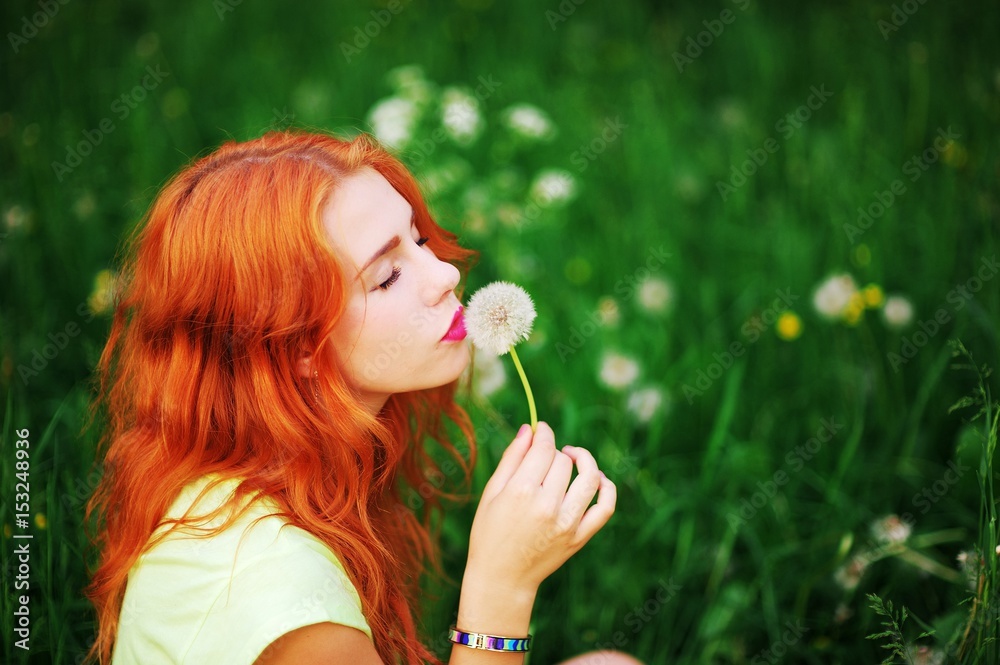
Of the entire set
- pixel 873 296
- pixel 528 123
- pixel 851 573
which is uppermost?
pixel 528 123

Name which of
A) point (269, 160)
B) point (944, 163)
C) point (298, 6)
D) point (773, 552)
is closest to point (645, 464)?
point (773, 552)

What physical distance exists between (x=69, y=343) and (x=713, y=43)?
267cm

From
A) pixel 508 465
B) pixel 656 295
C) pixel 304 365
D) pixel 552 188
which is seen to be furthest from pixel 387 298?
pixel 656 295

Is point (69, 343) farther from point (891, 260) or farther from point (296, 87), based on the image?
point (891, 260)

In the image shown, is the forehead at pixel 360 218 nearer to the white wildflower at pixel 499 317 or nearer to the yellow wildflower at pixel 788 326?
the white wildflower at pixel 499 317

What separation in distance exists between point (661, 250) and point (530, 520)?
5.07 ft

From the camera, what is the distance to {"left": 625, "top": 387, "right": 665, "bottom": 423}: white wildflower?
6.66 ft

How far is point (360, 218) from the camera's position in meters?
1.17

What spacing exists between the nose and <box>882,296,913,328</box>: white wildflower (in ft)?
4.41

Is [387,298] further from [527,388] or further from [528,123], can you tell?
[528,123]

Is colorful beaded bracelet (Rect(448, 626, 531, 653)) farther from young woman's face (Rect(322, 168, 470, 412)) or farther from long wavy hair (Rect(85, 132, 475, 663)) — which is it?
young woman's face (Rect(322, 168, 470, 412))

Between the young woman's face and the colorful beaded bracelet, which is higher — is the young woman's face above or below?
above

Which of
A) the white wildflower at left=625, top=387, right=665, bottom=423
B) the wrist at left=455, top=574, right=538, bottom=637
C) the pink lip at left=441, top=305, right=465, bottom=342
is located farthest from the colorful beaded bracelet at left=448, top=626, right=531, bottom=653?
the white wildflower at left=625, top=387, right=665, bottom=423

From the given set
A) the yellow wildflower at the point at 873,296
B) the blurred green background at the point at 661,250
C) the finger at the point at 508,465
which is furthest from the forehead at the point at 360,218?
the yellow wildflower at the point at 873,296
